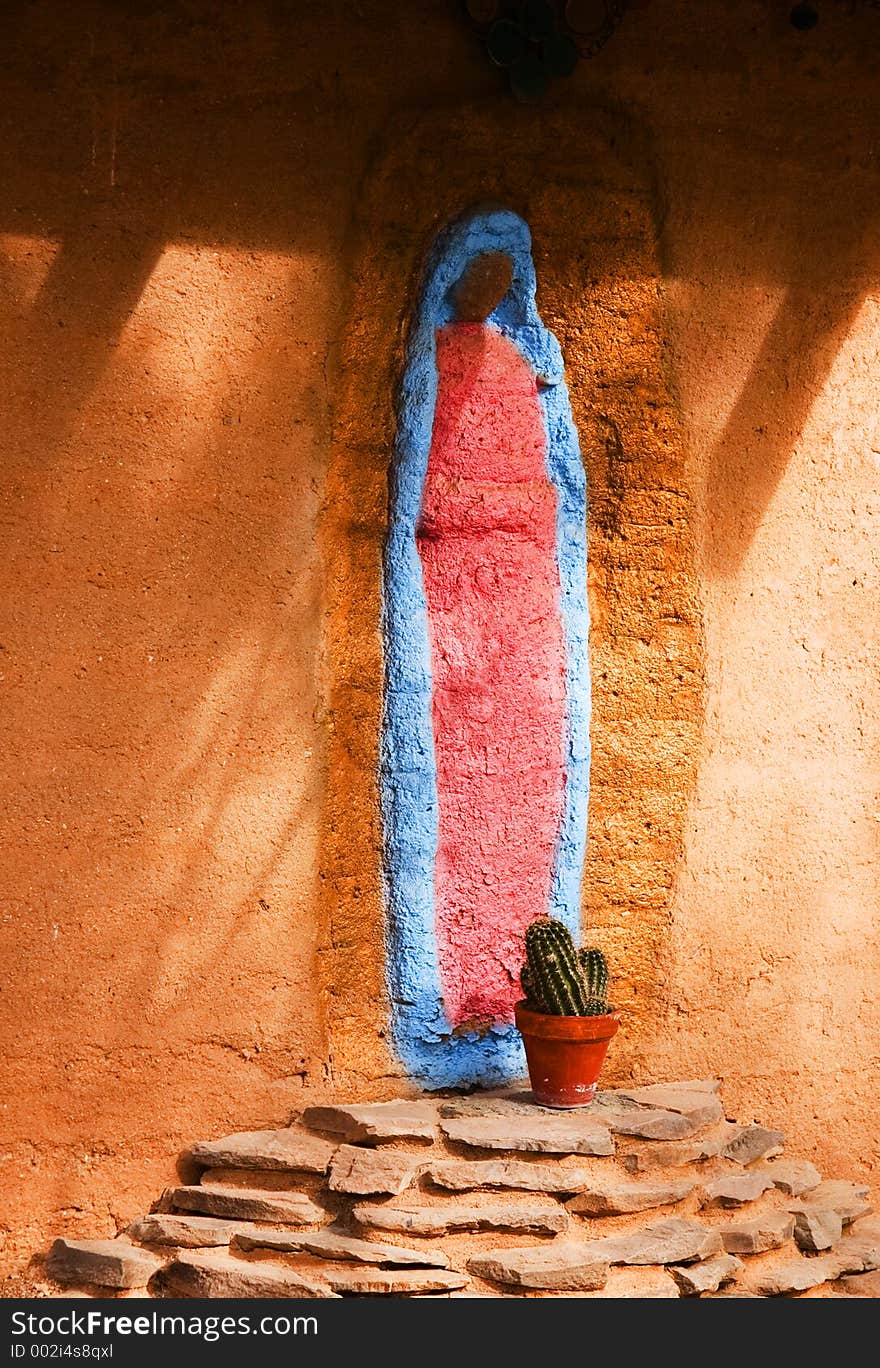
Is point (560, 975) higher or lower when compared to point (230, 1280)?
higher

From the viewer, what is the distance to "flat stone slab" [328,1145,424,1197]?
3.69 m

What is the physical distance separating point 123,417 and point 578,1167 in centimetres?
213

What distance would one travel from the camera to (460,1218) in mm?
3631

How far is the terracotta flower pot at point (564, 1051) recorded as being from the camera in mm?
3996

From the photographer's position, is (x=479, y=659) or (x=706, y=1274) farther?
(x=479, y=659)

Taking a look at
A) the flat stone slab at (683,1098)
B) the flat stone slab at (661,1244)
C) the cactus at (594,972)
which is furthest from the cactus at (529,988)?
the flat stone slab at (661,1244)

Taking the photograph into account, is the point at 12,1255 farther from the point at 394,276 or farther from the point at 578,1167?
the point at 394,276

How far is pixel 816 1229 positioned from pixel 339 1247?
125 cm

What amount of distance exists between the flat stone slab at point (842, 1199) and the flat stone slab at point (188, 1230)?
4.74ft

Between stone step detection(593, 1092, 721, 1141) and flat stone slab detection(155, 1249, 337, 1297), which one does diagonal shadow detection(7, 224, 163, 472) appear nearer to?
flat stone slab detection(155, 1249, 337, 1297)

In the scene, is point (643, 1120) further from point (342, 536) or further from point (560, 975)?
point (342, 536)

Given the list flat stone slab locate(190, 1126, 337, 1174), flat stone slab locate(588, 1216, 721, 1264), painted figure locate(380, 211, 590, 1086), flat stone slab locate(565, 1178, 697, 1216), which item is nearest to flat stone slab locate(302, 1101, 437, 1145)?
flat stone slab locate(190, 1126, 337, 1174)

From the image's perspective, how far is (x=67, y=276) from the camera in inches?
152

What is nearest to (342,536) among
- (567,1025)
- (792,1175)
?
(567,1025)
